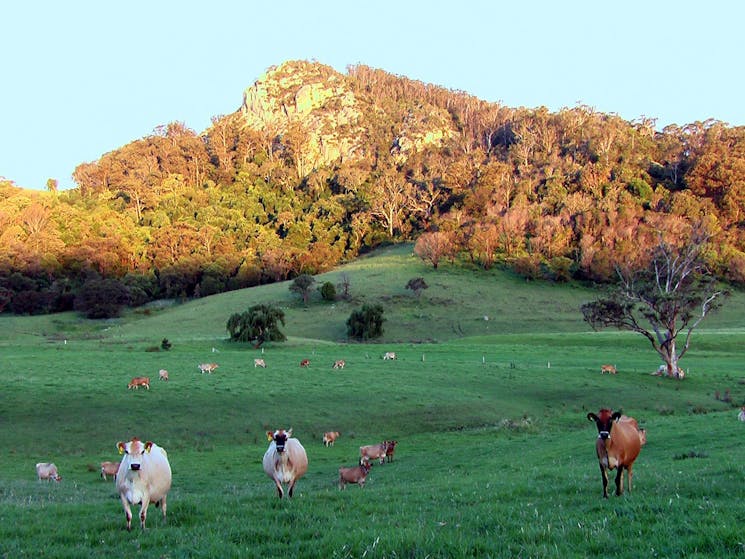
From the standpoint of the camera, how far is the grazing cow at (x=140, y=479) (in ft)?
34.0

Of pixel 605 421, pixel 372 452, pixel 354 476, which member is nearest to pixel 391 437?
pixel 372 452

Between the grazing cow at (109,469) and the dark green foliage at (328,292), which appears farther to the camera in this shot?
the dark green foliage at (328,292)

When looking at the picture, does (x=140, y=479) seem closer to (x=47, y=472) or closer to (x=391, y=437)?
(x=47, y=472)

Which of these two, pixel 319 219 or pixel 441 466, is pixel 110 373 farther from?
pixel 319 219

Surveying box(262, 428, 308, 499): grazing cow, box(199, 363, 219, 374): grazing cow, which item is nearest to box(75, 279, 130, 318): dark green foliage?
box(199, 363, 219, 374): grazing cow

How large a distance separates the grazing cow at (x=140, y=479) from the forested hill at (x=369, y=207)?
3435 inches

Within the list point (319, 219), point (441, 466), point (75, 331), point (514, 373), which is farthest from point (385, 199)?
point (441, 466)

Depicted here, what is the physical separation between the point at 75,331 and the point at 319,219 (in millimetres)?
71235

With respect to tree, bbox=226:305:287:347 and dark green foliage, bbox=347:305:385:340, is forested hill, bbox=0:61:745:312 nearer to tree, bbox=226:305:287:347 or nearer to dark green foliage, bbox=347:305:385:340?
dark green foliage, bbox=347:305:385:340

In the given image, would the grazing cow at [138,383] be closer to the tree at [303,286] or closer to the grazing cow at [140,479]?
the grazing cow at [140,479]

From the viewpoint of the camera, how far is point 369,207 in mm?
138250

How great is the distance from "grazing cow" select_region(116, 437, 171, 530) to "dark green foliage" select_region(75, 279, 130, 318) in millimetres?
84912

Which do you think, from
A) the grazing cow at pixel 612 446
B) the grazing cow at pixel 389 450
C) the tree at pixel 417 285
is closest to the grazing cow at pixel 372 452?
the grazing cow at pixel 389 450

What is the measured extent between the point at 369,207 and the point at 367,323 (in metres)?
73.1
